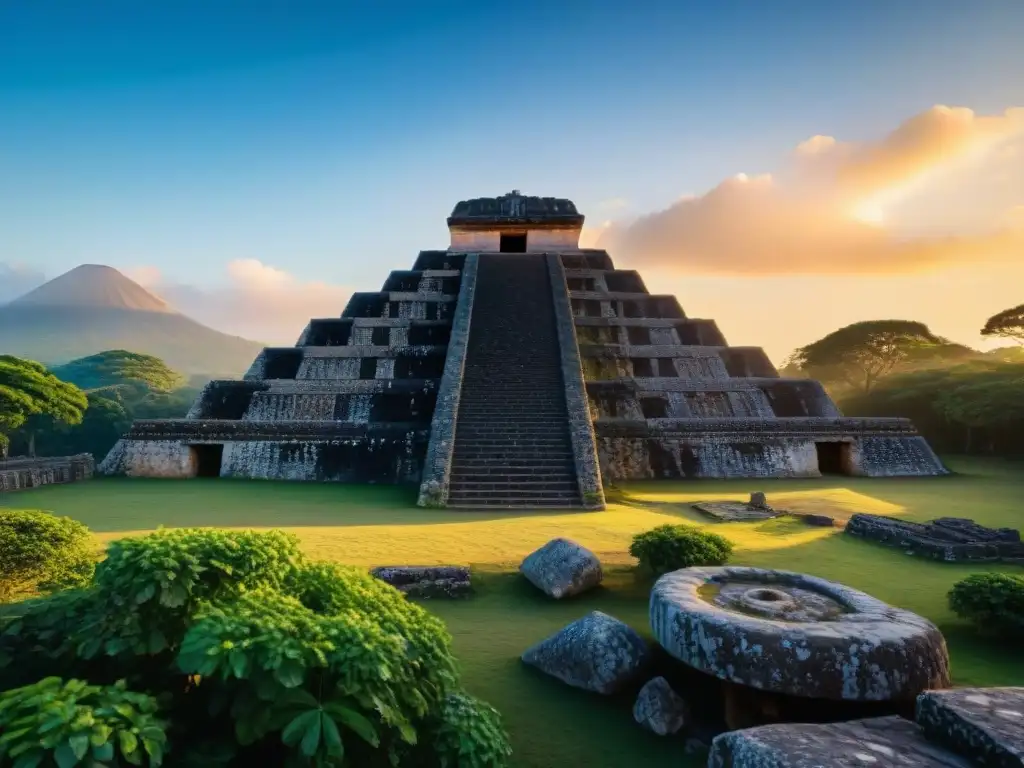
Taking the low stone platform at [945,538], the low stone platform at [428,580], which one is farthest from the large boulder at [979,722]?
the low stone platform at [945,538]

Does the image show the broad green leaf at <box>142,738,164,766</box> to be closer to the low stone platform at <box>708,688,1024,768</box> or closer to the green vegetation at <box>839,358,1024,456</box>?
the low stone platform at <box>708,688,1024,768</box>

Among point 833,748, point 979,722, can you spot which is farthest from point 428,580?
point 979,722

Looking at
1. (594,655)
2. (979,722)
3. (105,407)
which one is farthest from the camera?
(105,407)

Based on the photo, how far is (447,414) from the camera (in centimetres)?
1438

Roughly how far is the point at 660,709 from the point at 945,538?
684 cm

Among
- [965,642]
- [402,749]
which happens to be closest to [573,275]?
[965,642]

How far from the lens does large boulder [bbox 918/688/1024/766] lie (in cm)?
271

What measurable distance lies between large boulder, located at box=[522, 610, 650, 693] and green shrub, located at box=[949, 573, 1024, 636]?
3.28 m

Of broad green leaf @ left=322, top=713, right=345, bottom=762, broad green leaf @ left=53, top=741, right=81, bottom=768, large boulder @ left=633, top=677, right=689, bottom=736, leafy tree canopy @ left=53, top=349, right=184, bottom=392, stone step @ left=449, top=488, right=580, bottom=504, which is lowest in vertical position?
large boulder @ left=633, top=677, right=689, bottom=736

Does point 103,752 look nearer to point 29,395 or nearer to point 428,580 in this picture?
point 428,580

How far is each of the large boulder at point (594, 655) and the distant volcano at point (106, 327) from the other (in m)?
146

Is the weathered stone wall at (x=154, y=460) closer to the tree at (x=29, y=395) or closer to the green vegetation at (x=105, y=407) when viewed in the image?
the tree at (x=29, y=395)

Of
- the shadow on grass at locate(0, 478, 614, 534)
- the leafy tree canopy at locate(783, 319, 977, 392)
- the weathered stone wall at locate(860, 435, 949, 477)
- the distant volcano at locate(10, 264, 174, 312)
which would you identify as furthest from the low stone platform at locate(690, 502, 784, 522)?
the distant volcano at locate(10, 264, 174, 312)

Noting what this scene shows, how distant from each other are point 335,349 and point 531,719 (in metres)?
15.9
